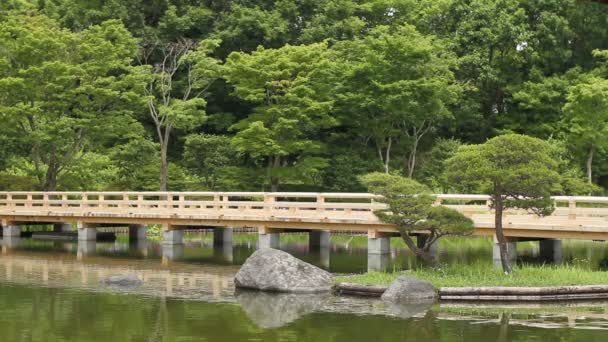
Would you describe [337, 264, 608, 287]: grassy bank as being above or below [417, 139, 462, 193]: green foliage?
below

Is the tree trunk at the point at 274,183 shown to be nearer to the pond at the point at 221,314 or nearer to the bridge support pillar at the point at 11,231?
the bridge support pillar at the point at 11,231

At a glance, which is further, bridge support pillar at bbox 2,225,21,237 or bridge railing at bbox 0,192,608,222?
bridge support pillar at bbox 2,225,21,237

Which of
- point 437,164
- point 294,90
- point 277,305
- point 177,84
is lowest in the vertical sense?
point 277,305

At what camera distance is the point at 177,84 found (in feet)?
141

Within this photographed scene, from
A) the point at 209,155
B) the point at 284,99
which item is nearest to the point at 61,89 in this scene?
the point at 209,155

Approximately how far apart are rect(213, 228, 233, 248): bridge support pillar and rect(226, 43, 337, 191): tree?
20.8 feet

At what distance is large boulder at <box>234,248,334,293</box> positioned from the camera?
63.3 ft

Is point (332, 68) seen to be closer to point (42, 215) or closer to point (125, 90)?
point (125, 90)

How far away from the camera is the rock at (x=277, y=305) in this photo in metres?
15.8

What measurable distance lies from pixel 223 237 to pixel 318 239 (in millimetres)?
3321

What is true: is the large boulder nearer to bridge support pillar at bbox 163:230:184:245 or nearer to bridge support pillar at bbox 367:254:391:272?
bridge support pillar at bbox 367:254:391:272

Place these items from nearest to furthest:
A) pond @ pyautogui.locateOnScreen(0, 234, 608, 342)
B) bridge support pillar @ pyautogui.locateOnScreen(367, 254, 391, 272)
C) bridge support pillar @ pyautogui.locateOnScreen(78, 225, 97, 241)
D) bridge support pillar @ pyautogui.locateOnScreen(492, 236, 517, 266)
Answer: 1. pond @ pyautogui.locateOnScreen(0, 234, 608, 342)
2. bridge support pillar @ pyautogui.locateOnScreen(492, 236, 517, 266)
3. bridge support pillar @ pyautogui.locateOnScreen(367, 254, 391, 272)
4. bridge support pillar @ pyautogui.locateOnScreen(78, 225, 97, 241)

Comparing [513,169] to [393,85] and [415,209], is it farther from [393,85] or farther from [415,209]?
[393,85]

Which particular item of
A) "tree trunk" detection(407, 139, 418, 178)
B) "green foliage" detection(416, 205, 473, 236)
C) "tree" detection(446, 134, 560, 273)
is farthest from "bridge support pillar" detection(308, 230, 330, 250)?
"tree trunk" detection(407, 139, 418, 178)
